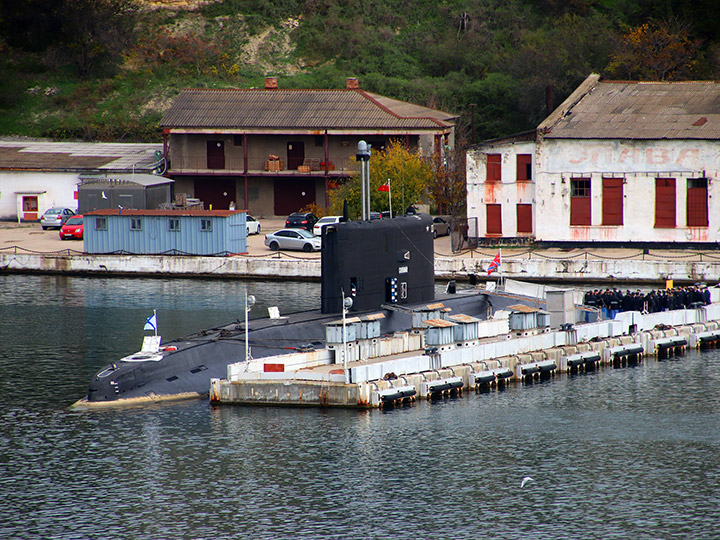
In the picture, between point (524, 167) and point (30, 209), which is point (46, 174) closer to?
point (30, 209)

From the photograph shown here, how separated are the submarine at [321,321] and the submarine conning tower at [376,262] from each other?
0.04 meters

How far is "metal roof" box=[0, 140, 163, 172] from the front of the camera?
306ft

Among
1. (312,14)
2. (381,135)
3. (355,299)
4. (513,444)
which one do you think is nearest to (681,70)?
(381,135)

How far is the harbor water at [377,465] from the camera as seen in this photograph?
2981 centimetres

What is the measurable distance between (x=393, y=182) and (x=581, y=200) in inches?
548

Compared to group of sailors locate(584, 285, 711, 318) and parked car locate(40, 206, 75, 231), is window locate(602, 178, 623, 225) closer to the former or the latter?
group of sailors locate(584, 285, 711, 318)

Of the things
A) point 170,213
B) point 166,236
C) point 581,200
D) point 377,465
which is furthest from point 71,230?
point 377,465

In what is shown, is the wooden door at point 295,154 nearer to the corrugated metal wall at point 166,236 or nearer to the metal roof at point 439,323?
the corrugated metal wall at point 166,236

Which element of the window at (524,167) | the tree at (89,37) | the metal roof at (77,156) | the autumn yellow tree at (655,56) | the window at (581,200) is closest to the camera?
the window at (581,200)

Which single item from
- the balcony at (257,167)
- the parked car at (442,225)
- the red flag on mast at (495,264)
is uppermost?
the balcony at (257,167)

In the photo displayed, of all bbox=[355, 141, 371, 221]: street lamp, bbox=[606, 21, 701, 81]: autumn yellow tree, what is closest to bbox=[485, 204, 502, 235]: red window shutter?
bbox=[606, 21, 701, 81]: autumn yellow tree

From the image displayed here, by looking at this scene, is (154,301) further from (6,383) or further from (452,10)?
(452,10)

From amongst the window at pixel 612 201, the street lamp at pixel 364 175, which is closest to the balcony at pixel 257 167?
the window at pixel 612 201

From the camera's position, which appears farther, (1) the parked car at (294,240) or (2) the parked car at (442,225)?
(2) the parked car at (442,225)
